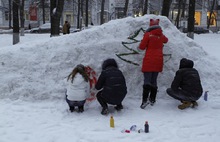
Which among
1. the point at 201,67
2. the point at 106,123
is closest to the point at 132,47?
the point at 201,67

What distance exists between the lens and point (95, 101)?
20.6ft

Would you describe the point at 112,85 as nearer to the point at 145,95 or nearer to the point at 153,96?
the point at 145,95

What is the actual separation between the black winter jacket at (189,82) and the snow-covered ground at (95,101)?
1.21ft

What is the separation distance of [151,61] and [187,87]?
86 centimetres

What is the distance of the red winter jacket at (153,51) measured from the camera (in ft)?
19.8

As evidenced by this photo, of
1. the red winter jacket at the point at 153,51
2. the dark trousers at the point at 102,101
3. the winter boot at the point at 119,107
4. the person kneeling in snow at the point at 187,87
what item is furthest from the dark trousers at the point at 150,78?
the dark trousers at the point at 102,101

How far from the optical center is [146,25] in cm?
727

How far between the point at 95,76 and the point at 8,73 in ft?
6.48

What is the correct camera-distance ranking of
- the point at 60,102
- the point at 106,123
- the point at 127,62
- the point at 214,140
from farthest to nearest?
the point at 127,62
the point at 60,102
the point at 106,123
the point at 214,140

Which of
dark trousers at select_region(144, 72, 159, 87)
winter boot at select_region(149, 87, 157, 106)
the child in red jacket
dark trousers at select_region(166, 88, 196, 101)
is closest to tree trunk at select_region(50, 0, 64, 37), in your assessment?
the child in red jacket

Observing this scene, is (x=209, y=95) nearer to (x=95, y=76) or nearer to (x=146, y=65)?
(x=146, y=65)

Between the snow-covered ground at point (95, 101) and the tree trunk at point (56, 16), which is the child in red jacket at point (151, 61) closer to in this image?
the snow-covered ground at point (95, 101)

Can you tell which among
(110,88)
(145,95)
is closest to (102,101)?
(110,88)

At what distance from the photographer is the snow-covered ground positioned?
4845 mm
